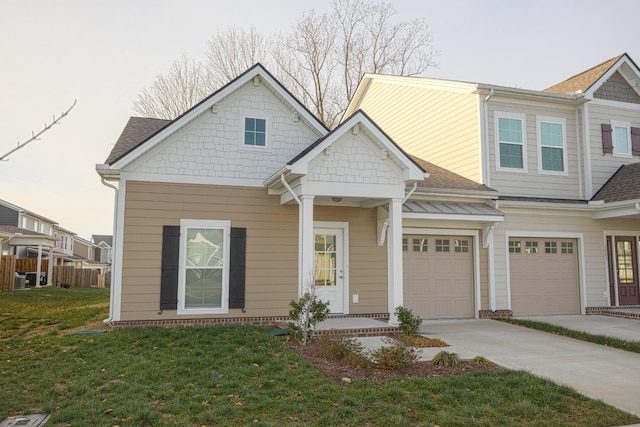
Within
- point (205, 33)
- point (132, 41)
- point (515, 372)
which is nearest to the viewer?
point (515, 372)

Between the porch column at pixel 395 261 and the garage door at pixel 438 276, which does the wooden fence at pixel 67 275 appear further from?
the porch column at pixel 395 261

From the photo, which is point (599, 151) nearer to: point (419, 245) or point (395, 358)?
point (419, 245)

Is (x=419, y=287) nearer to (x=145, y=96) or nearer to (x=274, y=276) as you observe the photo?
(x=274, y=276)

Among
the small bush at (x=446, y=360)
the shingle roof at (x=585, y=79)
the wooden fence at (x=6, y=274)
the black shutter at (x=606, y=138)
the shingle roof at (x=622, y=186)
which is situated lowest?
the small bush at (x=446, y=360)

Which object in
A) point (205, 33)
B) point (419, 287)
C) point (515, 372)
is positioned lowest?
point (515, 372)

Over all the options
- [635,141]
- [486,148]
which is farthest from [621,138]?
[486,148]

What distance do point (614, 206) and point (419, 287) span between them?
17.6ft

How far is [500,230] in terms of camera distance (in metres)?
11.8

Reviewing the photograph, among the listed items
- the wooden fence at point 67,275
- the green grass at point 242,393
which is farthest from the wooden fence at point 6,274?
the green grass at point 242,393

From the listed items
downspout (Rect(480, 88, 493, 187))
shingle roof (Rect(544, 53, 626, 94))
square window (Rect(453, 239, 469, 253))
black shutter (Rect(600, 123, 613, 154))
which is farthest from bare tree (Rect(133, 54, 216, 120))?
black shutter (Rect(600, 123, 613, 154))

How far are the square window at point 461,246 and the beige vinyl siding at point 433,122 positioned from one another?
1.64 meters

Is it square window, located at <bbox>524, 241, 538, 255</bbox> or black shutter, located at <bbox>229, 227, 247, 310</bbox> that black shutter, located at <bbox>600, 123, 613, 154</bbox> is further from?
black shutter, located at <bbox>229, 227, 247, 310</bbox>

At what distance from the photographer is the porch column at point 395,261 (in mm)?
9234

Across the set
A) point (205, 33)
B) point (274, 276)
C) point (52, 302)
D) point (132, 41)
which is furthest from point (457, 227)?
point (205, 33)
